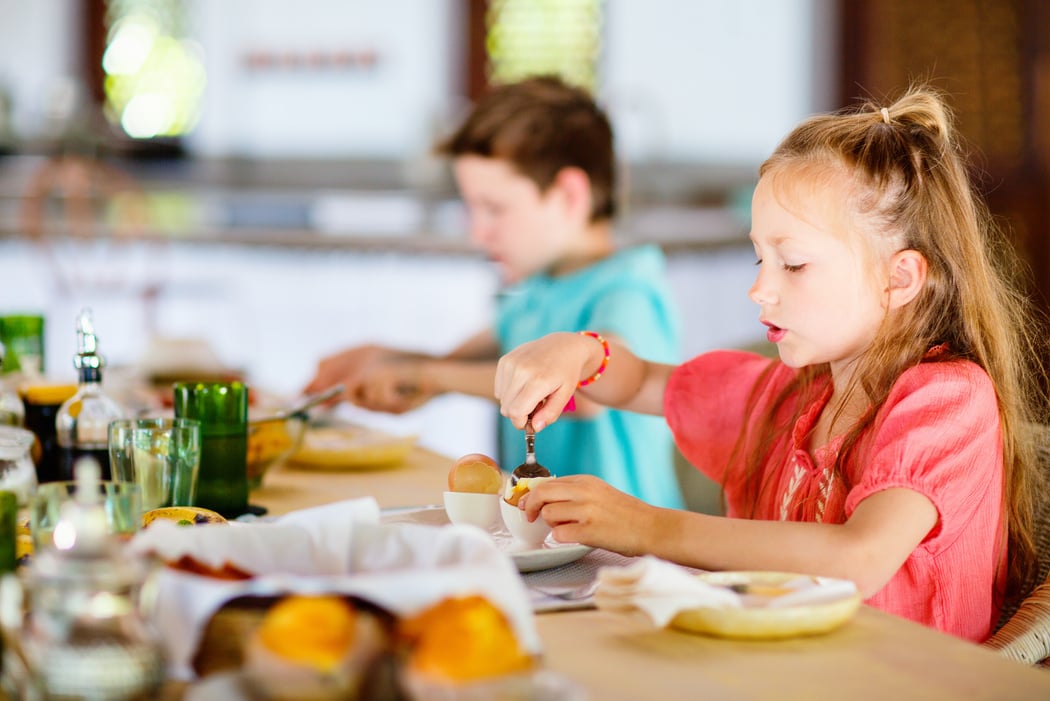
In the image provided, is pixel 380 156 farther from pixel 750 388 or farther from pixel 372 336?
pixel 750 388

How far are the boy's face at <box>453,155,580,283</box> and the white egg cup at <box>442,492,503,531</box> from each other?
3.33 feet

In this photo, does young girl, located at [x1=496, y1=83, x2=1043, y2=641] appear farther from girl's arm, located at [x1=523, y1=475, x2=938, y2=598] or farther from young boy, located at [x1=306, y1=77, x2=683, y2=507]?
young boy, located at [x1=306, y1=77, x2=683, y2=507]

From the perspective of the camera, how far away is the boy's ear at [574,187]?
2.00 meters

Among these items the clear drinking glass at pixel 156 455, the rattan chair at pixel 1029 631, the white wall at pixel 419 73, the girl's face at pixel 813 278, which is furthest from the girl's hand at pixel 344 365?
the white wall at pixel 419 73

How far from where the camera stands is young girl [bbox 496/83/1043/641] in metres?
0.96

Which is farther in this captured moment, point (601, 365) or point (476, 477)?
point (601, 365)

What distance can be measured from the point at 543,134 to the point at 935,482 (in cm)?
117

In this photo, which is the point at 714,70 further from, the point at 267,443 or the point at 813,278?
the point at 813,278

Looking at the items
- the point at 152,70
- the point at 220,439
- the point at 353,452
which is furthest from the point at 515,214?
→ the point at 152,70

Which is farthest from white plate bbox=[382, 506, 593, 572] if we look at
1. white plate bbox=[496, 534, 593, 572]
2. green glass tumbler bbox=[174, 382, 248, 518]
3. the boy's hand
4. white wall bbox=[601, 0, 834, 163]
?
white wall bbox=[601, 0, 834, 163]

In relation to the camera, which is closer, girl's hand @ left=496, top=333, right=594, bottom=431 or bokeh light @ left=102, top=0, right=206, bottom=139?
girl's hand @ left=496, top=333, right=594, bottom=431

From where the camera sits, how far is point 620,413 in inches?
73.0

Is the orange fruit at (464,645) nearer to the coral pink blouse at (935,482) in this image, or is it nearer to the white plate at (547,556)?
the white plate at (547,556)

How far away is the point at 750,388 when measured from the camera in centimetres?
133
